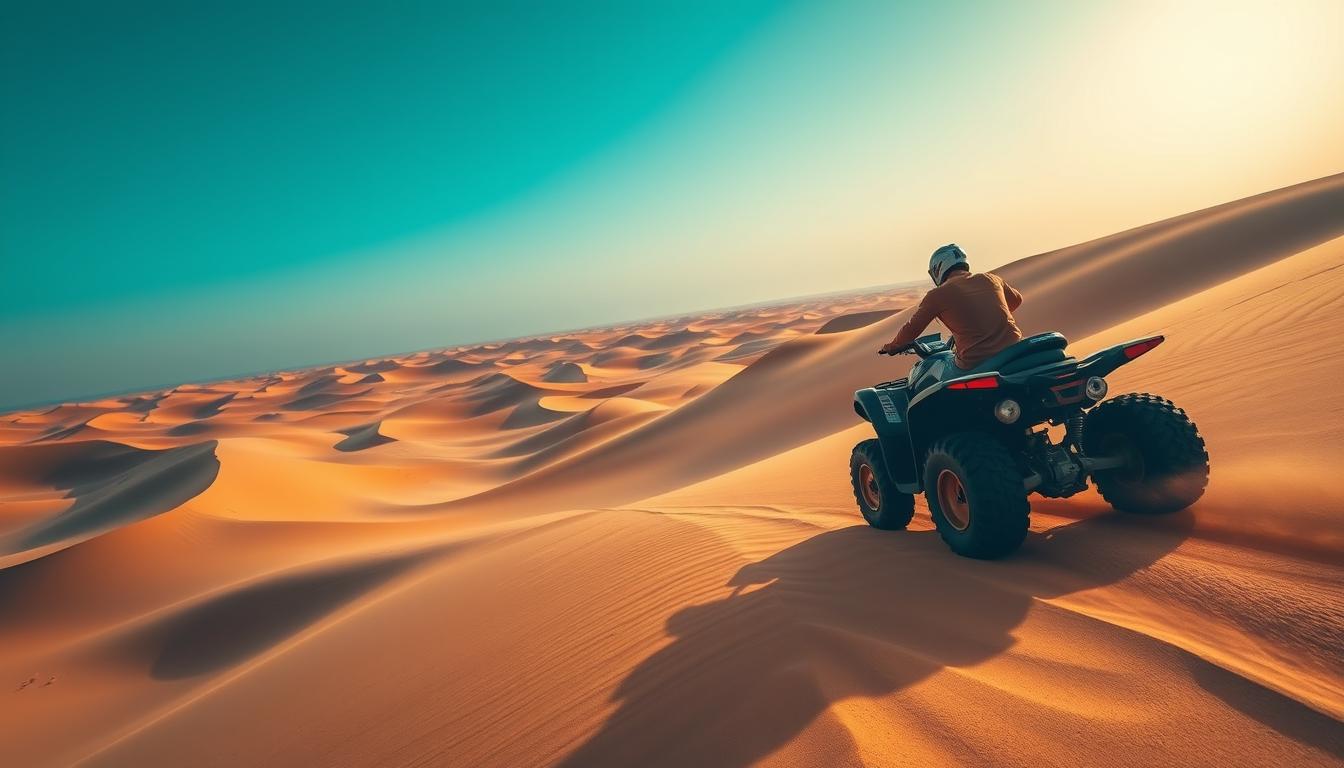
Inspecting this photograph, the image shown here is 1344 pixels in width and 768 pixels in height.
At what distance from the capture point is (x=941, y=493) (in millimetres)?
3834

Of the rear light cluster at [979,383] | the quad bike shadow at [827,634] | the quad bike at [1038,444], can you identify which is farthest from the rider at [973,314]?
the quad bike shadow at [827,634]

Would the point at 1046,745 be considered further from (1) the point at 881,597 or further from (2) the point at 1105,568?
(2) the point at 1105,568

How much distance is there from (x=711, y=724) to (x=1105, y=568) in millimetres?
2281

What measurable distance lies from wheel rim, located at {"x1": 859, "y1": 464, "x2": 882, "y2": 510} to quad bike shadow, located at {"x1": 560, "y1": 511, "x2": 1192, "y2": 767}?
2.22 ft

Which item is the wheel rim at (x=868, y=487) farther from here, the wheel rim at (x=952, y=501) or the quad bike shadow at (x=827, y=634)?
the wheel rim at (x=952, y=501)

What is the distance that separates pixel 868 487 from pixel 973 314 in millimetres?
1701

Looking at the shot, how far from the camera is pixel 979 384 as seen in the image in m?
3.43

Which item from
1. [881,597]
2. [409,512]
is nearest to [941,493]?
[881,597]

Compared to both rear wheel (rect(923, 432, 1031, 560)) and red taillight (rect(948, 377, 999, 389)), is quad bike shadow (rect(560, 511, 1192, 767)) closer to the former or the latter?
rear wheel (rect(923, 432, 1031, 560))

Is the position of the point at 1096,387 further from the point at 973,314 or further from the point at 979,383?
the point at 973,314

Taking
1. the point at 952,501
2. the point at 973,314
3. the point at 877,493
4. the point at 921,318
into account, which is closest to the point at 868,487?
the point at 877,493

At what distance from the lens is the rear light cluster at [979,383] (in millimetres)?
3408

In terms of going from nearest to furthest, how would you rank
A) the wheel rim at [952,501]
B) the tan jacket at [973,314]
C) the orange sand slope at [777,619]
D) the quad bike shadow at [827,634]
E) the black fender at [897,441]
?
the orange sand slope at [777,619]
the quad bike shadow at [827,634]
the wheel rim at [952,501]
the tan jacket at [973,314]
the black fender at [897,441]

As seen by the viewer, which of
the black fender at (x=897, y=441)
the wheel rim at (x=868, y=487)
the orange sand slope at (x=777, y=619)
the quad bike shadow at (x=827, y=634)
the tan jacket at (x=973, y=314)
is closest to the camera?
the orange sand slope at (x=777, y=619)
